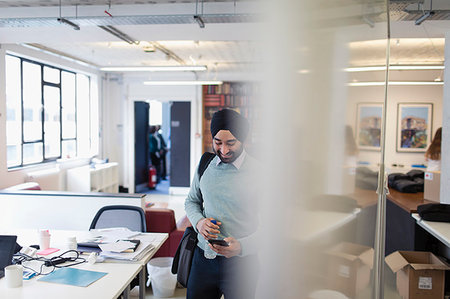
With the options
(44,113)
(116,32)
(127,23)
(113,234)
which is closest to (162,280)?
(113,234)

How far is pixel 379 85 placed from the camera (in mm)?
324

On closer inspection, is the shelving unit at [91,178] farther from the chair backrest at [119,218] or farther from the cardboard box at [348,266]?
the cardboard box at [348,266]

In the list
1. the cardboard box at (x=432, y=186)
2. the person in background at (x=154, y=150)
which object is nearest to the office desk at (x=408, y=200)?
the cardboard box at (x=432, y=186)

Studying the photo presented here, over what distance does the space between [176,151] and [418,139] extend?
18.5ft

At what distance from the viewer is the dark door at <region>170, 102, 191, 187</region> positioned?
923 centimetres

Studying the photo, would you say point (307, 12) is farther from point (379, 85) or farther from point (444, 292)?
point (444, 292)

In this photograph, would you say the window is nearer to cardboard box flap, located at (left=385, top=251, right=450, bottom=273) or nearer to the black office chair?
the black office chair

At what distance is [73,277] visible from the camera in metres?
1.92

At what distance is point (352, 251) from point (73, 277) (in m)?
1.93

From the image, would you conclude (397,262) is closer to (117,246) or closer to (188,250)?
(188,250)

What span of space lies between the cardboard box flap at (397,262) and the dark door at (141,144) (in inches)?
290

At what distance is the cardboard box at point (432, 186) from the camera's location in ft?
12.7

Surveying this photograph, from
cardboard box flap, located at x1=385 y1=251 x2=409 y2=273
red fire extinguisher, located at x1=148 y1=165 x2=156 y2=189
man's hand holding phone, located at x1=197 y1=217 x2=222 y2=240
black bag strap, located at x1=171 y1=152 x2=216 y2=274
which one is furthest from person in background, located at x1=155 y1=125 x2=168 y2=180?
man's hand holding phone, located at x1=197 y1=217 x2=222 y2=240

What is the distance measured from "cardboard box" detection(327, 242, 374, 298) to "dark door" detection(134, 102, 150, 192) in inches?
372
